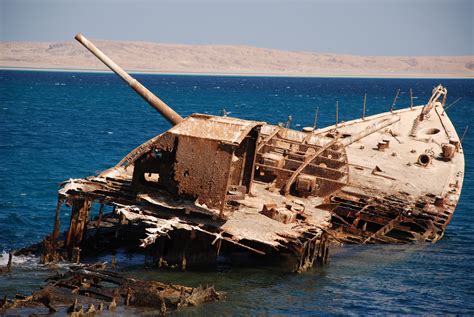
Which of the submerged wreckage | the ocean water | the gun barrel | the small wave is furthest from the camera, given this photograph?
the gun barrel

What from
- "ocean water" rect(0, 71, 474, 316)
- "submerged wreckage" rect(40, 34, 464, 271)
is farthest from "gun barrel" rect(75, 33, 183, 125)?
"ocean water" rect(0, 71, 474, 316)

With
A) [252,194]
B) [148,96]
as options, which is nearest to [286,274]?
[252,194]

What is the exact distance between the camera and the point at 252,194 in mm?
29156

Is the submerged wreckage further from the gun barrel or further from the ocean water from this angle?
the ocean water

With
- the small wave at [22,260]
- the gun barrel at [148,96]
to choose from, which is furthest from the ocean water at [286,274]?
the gun barrel at [148,96]

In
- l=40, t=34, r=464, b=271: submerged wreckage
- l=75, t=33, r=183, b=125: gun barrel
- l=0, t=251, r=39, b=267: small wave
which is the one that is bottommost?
l=0, t=251, r=39, b=267: small wave

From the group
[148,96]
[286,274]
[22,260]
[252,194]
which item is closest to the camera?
[286,274]

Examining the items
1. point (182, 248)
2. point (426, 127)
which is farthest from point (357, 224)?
point (426, 127)

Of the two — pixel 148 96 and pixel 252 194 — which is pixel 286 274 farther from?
pixel 148 96

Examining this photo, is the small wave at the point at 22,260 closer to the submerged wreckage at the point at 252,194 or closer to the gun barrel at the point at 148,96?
the submerged wreckage at the point at 252,194

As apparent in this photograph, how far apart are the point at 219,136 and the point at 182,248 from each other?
3.92 m

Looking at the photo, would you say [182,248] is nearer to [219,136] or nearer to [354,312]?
[219,136]

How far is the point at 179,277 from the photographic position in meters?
24.3

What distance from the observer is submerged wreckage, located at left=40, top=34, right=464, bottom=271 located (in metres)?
24.1
